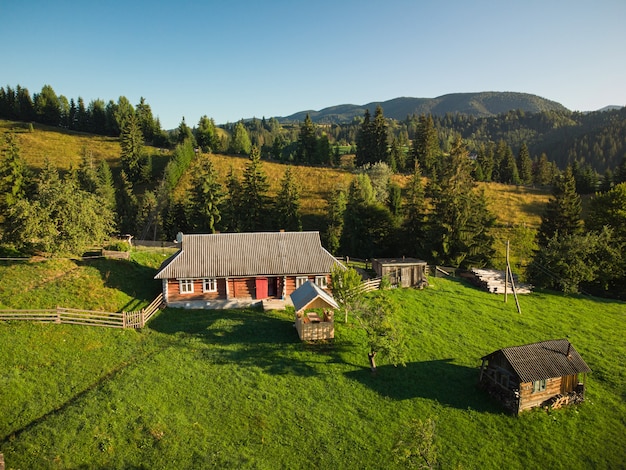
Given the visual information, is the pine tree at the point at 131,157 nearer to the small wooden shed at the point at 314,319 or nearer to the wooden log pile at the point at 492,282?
the small wooden shed at the point at 314,319

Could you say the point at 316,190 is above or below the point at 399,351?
above

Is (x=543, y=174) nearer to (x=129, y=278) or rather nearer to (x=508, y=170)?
(x=508, y=170)

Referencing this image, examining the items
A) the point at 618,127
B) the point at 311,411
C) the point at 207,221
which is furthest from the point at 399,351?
the point at 618,127

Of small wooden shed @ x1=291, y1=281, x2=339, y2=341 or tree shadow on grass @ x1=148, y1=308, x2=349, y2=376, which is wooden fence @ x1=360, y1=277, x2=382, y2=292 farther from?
small wooden shed @ x1=291, y1=281, x2=339, y2=341

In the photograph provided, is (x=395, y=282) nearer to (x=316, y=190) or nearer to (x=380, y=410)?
(x=380, y=410)

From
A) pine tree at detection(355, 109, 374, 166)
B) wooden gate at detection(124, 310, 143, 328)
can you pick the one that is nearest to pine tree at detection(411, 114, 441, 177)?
pine tree at detection(355, 109, 374, 166)
